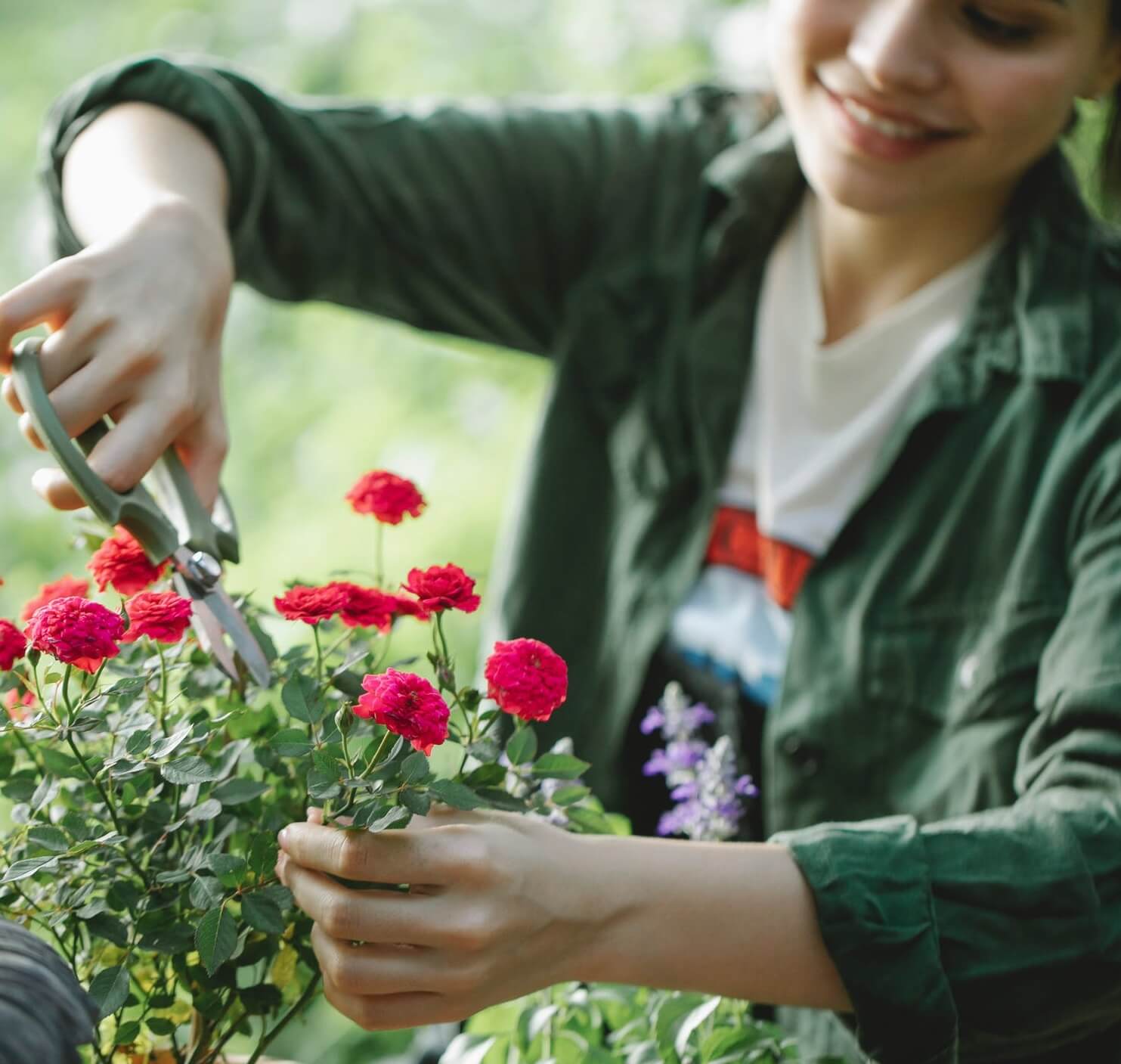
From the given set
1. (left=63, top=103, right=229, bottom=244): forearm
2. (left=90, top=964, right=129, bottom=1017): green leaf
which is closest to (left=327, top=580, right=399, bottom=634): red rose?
(left=90, top=964, right=129, bottom=1017): green leaf

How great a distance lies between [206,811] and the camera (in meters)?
0.66

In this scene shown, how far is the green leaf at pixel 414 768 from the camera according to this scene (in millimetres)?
602

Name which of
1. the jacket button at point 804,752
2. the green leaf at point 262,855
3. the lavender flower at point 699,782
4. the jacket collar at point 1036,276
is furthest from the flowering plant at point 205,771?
the jacket collar at point 1036,276

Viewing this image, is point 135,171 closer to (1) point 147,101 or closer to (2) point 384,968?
(1) point 147,101

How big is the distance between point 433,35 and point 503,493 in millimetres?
1222

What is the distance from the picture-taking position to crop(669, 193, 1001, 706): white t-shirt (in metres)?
1.22

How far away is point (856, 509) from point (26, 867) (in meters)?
0.78

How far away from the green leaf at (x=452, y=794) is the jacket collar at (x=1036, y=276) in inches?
28.4

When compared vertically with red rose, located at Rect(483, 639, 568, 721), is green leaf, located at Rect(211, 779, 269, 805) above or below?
below

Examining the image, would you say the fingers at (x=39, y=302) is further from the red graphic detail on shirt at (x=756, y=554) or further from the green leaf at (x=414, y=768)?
the red graphic detail on shirt at (x=756, y=554)

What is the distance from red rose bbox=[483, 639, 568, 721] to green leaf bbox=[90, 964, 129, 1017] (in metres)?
0.23

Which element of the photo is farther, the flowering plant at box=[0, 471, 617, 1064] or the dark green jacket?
the dark green jacket

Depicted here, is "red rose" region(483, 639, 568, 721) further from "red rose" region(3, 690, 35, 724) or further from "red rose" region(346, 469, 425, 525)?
"red rose" region(3, 690, 35, 724)

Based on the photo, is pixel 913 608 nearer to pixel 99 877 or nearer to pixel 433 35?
pixel 99 877
